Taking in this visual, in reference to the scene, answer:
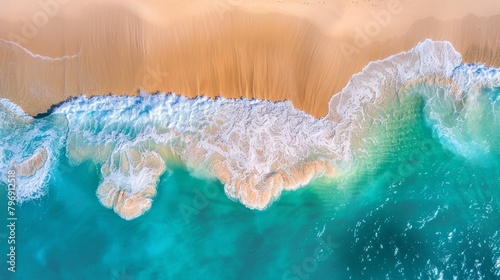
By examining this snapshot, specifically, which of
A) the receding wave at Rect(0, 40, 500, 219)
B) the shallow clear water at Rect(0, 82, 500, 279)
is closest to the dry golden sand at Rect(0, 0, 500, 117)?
the receding wave at Rect(0, 40, 500, 219)

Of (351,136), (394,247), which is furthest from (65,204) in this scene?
(394,247)

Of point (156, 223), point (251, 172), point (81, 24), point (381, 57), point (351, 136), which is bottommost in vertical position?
point (156, 223)

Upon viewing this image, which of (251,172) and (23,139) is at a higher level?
(251,172)

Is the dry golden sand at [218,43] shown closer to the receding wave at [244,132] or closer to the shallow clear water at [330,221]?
the receding wave at [244,132]

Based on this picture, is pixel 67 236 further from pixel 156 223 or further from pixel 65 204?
pixel 156 223

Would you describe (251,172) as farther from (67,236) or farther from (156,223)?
(67,236)

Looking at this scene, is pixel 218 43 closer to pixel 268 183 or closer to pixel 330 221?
pixel 268 183
